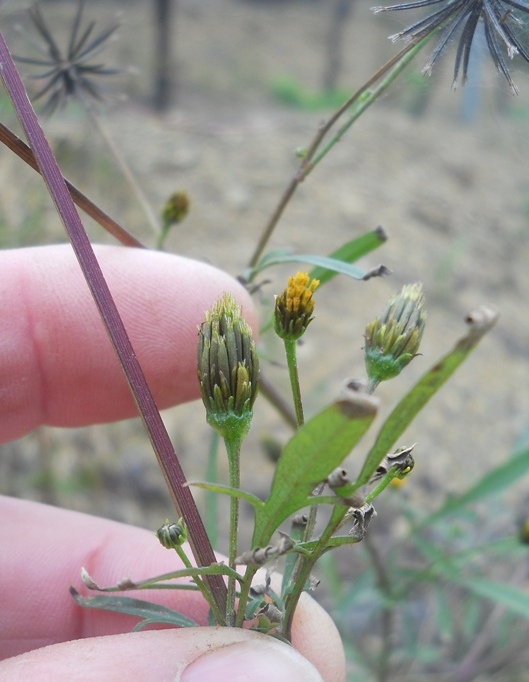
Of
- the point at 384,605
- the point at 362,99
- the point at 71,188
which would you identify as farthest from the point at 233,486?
the point at 384,605

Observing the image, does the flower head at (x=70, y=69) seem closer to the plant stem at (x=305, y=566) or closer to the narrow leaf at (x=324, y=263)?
the narrow leaf at (x=324, y=263)

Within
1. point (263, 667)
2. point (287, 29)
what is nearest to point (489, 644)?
point (263, 667)

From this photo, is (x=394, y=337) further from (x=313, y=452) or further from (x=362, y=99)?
(x=362, y=99)

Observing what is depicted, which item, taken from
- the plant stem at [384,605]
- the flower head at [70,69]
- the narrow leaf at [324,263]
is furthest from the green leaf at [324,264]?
the plant stem at [384,605]

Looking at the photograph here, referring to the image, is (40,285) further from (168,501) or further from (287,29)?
(287,29)

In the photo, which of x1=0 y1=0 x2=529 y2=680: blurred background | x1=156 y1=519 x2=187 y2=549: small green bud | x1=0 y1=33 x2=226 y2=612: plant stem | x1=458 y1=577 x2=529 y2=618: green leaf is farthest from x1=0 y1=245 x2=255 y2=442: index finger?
x1=458 y1=577 x2=529 y2=618: green leaf

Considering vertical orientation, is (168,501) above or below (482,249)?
below

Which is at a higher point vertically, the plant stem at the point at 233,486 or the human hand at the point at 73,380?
the human hand at the point at 73,380
